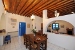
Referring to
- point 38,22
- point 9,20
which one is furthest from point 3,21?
point 38,22

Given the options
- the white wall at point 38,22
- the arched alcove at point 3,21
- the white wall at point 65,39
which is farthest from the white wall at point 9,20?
the white wall at point 65,39

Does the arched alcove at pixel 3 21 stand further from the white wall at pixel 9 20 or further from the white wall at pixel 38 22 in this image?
the white wall at pixel 38 22

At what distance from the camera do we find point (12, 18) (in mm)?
7742

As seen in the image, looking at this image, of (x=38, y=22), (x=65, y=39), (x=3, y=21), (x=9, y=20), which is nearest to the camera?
(x=65, y=39)

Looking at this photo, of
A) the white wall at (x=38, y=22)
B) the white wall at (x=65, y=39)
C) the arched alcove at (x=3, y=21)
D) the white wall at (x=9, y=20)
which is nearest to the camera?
the white wall at (x=65, y=39)

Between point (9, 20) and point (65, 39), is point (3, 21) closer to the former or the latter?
point (9, 20)

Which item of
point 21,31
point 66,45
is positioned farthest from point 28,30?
point 66,45

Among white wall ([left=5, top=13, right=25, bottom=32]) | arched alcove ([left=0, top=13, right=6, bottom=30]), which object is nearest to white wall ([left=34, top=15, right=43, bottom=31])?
white wall ([left=5, top=13, right=25, bottom=32])

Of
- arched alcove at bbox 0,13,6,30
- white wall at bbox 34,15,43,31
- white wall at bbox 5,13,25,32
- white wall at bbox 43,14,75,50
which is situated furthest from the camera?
white wall at bbox 34,15,43,31

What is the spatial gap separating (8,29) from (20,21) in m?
1.91

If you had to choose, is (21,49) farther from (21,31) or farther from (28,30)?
(28,30)

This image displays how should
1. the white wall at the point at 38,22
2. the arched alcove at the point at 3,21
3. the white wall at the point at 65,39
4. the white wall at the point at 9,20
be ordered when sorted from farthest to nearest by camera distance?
the white wall at the point at 38,22, the white wall at the point at 9,20, the arched alcove at the point at 3,21, the white wall at the point at 65,39

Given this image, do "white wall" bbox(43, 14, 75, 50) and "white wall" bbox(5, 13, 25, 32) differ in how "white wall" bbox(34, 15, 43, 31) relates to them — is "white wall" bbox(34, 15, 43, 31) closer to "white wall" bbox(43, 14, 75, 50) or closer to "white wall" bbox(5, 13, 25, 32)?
"white wall" bbox(5, 13, 25, 32)

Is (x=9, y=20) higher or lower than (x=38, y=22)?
higher
